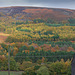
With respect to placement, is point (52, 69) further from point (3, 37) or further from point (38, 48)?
point (3, 37)

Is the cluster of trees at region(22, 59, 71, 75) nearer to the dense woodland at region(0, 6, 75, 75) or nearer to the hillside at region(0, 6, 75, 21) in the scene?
the dense woodland at region(0, 6, 75, 75)

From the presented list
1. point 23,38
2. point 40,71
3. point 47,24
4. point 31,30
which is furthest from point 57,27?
point 40,71

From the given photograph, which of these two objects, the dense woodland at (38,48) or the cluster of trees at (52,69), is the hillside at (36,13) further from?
the cluster of trees at (52,69)

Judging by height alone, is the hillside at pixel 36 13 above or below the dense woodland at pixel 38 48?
above

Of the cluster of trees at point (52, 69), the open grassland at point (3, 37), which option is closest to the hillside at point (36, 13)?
the open grassland at point (3, 37)

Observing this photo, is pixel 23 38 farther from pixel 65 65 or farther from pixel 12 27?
pixel 65 65
